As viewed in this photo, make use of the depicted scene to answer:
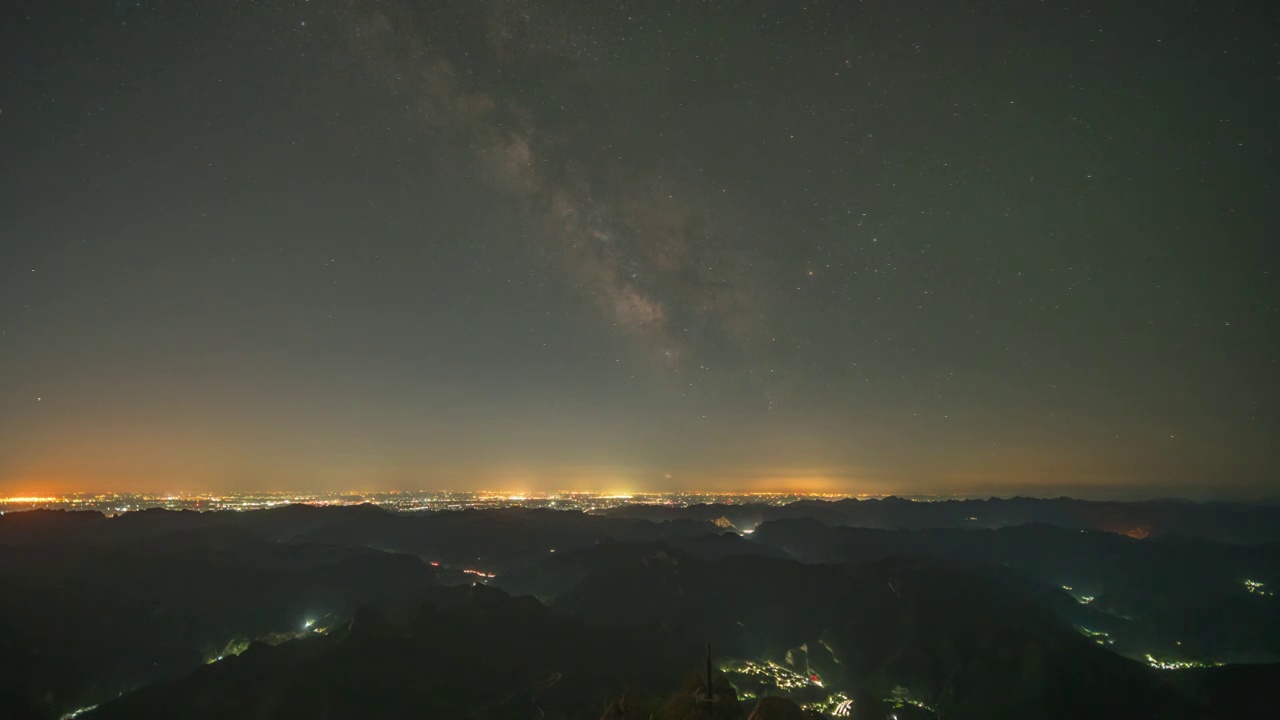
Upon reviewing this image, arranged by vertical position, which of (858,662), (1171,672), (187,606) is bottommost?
(858,662)

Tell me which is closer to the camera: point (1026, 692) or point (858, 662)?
point (1026, 692)

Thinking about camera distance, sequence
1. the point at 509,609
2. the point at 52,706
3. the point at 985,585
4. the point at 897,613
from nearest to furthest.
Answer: the point at 52,706
the point at 509,609
the point at 897,613
the point at 985,585

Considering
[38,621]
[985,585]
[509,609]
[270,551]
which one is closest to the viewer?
[38,621]

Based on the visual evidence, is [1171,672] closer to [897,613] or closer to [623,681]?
[897,613]

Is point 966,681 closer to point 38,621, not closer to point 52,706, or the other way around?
point 52,706

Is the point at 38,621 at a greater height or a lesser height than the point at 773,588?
greater

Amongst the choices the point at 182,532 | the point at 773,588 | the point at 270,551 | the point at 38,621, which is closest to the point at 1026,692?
the point at 773,588

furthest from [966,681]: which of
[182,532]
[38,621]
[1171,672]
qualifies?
[182,532]
